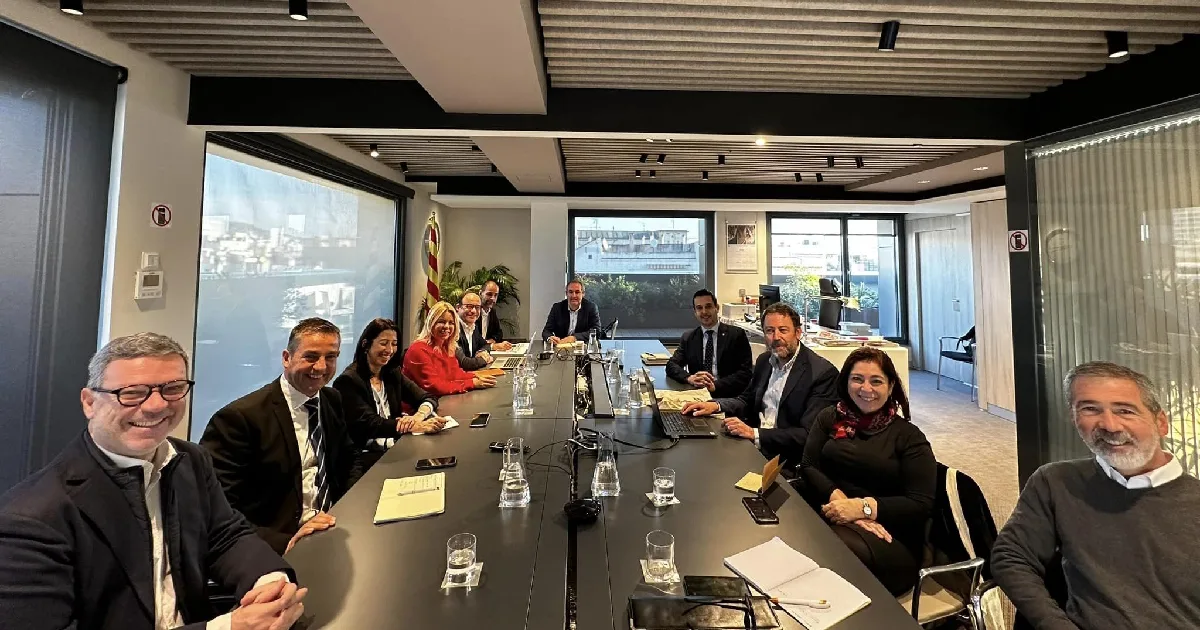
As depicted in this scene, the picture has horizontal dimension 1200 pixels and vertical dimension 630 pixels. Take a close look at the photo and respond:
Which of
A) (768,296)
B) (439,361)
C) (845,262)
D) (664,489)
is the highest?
(845,262)

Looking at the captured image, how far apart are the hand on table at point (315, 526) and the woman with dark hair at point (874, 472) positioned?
5.74 ft

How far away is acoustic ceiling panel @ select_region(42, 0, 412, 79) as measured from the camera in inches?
89.1

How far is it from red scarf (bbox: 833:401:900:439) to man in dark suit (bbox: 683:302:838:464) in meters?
0.41

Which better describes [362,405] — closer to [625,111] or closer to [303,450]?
[303,450]

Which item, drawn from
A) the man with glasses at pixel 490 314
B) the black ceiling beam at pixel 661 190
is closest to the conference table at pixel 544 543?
the man with glasses at pixel 490 314

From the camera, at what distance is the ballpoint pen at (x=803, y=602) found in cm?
108

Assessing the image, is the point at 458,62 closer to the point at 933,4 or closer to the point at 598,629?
the point at 933,4

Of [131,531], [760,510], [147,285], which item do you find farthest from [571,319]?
[131,531]

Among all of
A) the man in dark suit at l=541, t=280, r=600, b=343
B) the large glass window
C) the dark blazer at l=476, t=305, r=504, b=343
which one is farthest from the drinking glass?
the dark blazer at l=476, t=305, r=504, b=343

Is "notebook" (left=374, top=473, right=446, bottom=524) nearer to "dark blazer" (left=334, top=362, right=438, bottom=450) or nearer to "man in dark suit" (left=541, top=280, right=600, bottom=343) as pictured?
"dark blazer" (left=334, top=362, right=438, bottom=450)

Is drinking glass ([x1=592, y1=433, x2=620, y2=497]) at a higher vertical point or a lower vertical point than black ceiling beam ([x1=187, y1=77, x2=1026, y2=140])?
lower

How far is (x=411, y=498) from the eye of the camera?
1.62m

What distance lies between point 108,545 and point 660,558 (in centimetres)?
128

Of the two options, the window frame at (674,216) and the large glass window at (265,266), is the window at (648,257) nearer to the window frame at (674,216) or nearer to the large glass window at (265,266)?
the window frame at (674,216)
